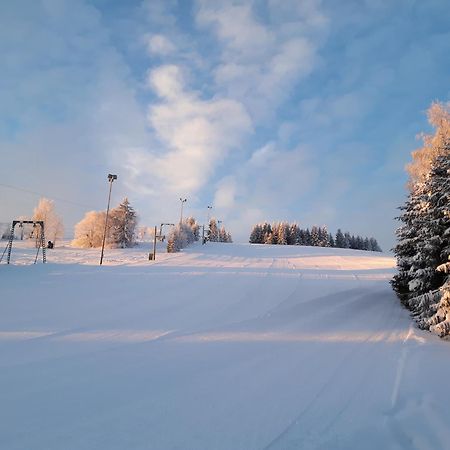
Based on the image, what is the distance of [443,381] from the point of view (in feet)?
20.6

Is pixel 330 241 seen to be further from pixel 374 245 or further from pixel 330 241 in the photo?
pixel 374 245

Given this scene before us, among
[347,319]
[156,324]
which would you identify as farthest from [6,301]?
[347,319]

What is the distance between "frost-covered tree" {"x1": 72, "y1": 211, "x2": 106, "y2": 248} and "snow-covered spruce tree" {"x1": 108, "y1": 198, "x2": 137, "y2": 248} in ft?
9.92

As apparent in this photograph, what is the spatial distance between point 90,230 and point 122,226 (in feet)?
23.0

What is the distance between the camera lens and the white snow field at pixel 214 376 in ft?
14.1

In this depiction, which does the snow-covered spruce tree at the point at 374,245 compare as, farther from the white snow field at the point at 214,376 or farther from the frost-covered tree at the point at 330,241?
the white snow field at the point at 214,376

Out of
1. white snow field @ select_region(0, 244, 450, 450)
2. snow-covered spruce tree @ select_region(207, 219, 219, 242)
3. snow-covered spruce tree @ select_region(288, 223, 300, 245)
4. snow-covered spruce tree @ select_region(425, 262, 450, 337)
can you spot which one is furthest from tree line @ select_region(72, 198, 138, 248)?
snow-covered spruce tree @ select_region(288, 223, 300, 245)

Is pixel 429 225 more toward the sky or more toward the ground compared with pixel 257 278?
more toward the sky

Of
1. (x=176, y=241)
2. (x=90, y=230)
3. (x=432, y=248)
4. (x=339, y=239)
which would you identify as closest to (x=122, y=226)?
(x=90, y=230)

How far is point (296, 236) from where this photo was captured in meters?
106

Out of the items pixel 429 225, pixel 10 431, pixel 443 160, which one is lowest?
pixel 10 431

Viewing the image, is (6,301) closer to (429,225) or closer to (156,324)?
(156,324)

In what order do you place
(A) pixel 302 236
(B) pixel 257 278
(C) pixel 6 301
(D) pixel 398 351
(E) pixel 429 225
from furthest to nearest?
1. (A) pixel 302 236
2. (B) pixel 257 278
3. (C) pixel 6 301
4. (E) pixel 429 225
5. (D) pixel 398 351

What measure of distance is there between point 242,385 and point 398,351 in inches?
185
